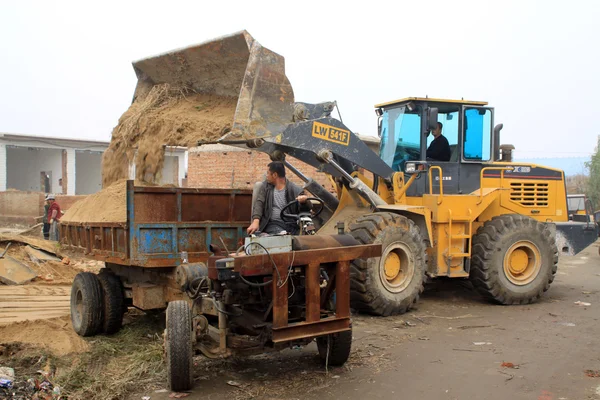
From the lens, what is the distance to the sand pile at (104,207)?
759 centimetres

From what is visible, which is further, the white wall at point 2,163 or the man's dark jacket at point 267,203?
the white wall at point 2,163

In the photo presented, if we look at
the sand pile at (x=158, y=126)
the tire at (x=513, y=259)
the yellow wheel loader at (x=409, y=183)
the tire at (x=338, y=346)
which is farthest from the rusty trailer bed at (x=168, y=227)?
the tire at (x=513, y=259)

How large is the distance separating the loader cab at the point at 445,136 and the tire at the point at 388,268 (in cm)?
138

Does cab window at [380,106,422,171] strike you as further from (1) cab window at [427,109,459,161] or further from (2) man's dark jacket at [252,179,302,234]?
(2) man's dark jacket at [252,179,302,234]

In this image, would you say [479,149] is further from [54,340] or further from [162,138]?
[54,340]

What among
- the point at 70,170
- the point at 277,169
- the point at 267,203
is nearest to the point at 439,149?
the point at 277,169

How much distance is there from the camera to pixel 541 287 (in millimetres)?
9734

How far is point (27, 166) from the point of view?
32094 millimetres

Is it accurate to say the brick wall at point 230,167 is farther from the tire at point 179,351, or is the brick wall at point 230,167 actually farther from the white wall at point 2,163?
the white wall at point 2,163

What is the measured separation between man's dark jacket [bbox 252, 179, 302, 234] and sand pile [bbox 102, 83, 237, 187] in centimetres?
160

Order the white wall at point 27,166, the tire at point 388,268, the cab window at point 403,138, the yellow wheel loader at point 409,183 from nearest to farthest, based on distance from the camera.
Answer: the yellow wheel loader at point 409,183
the tire at point 388,268
the cab window at point 403,138
the white wall at point 27,166

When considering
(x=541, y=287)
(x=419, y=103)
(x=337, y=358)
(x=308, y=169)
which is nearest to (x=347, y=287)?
(x=337, y=358)

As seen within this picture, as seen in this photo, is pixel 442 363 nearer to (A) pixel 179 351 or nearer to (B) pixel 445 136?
(A) pixel 179 351

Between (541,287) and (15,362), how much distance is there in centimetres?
768
